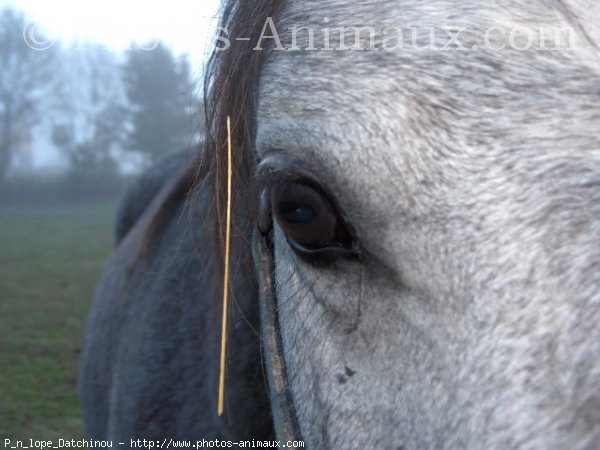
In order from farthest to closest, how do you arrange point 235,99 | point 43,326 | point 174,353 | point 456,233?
point 43,326 < point 174,353 < point 235,99 < point 456,233

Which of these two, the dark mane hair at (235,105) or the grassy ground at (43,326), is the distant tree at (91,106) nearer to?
the grassy ground at (43,326)

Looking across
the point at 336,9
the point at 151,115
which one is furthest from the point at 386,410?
the point at 151,115

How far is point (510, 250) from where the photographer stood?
3.14 ft

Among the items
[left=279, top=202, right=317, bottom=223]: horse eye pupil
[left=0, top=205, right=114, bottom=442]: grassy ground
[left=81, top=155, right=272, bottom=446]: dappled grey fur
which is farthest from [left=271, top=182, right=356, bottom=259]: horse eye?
[left=0, top=205, right=114, bottom=442]: grassy ground

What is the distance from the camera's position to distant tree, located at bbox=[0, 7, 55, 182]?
28484 millimetres

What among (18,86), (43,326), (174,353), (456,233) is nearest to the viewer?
(456,233)

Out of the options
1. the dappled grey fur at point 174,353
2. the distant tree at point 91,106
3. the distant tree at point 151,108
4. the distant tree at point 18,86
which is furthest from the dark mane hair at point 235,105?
the distant tree at point 91,106

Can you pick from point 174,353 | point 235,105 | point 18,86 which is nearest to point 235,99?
point 235,105

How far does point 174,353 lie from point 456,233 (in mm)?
1400

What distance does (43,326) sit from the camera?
652 cm

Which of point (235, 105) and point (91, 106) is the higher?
point (235, 105)

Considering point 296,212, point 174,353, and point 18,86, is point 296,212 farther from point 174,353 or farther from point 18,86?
point 18,86

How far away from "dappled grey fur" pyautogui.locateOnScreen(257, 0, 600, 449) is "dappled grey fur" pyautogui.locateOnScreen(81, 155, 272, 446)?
0.50 metres

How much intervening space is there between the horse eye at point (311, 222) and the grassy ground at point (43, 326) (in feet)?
10.2
